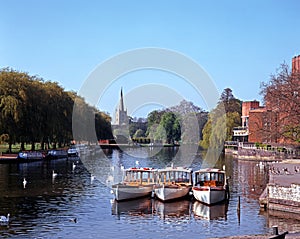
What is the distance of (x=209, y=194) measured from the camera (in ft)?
106

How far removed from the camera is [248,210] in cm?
3023

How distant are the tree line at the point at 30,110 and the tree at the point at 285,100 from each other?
29338 millimetres

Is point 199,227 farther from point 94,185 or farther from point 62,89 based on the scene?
point 62,89

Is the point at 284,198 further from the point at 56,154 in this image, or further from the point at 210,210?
the point at 56,154

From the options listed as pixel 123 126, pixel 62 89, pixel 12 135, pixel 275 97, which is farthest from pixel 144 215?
pixel 123 126

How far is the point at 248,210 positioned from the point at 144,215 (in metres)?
6.18

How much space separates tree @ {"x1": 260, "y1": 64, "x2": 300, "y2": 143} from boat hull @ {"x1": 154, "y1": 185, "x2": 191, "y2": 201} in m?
19.5

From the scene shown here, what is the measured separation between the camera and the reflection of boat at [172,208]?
97.3 ft

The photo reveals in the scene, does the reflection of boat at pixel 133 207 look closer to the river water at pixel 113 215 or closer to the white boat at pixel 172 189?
the river water at pixel 113 215

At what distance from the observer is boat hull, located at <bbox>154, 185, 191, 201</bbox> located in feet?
110

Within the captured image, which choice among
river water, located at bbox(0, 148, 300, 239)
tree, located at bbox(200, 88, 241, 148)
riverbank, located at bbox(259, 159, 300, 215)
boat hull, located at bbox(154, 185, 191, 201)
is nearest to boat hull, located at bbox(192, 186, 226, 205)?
river water, located at bbox(0, 148, 300, 239)

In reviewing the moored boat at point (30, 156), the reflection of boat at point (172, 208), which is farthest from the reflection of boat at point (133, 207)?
the moored boat at point (30, 156)

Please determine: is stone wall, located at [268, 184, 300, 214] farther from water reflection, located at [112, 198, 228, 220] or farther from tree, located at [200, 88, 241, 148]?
tree, located at [200, 88, 241, 148]

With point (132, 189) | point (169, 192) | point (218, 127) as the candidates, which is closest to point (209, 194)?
point (169, 192)
